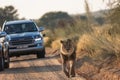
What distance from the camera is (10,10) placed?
63.2 metres

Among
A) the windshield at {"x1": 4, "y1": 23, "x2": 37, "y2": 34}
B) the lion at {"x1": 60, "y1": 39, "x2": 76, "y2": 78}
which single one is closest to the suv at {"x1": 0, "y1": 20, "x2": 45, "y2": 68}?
the windshield at {"x1": 4, "y1": 23, "x2": 37, "y2": 34}

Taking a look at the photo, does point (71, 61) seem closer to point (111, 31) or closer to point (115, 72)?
point (115, 72)

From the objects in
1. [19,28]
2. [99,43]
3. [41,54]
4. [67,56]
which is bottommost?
[41,54]

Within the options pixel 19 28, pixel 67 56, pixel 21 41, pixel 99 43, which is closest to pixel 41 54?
pixel 21 41

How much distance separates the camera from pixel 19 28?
2539 centimetres

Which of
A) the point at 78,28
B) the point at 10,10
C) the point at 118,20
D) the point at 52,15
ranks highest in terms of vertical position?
the point at 118,20

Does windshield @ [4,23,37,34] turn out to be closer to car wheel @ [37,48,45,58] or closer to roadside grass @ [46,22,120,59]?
car wheel @ [37,48,45,58]

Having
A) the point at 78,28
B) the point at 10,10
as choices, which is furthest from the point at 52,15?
the point at 78,28

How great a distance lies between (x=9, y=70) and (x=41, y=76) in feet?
12.0

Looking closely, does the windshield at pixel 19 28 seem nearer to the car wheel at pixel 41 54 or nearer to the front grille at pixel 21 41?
the front grille at pixel 21 41

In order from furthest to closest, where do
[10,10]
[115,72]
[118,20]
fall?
1. [10,10]
2. [118,20]
3. [115,72]

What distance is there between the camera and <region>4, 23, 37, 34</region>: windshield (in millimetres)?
25234

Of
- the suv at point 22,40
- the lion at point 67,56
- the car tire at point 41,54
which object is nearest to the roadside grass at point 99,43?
the lion at point 67,56

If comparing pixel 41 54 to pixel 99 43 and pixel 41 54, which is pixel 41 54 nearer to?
pixel 41 54
